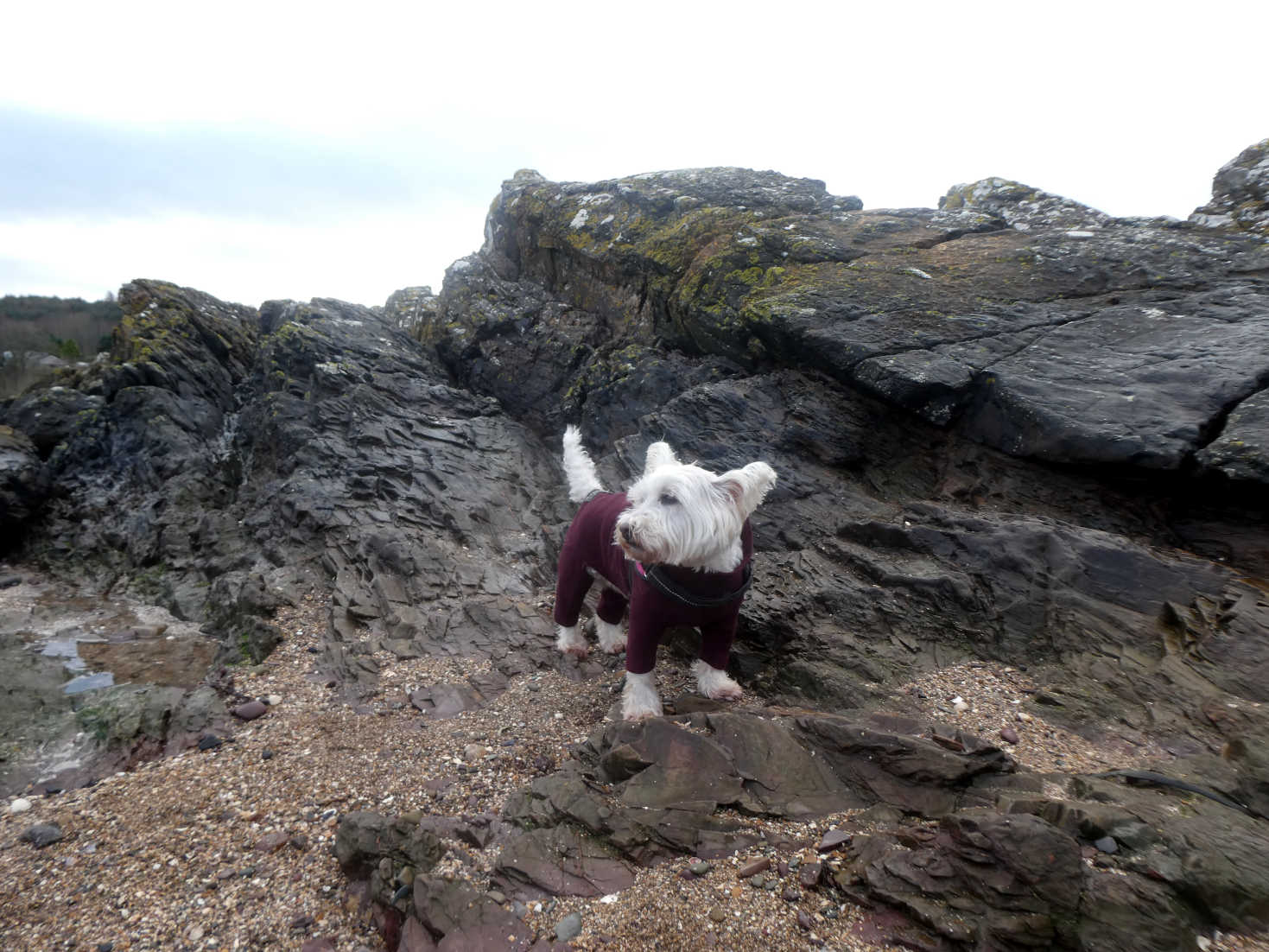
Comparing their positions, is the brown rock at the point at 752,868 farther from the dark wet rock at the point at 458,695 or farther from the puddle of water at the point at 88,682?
the puddle of water at the point at 88,682

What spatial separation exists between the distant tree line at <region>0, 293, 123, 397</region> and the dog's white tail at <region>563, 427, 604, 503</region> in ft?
55.8

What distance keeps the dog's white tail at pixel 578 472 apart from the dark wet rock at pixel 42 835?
14.6ft

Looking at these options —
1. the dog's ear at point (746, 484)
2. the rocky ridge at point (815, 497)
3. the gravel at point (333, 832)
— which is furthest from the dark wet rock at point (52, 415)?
the dog's ear at point (746, 484)

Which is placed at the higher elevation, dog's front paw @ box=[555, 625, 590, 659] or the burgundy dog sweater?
the burgundy dog sweater

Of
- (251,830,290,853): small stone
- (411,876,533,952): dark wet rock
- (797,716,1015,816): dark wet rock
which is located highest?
(797,716,1015,816): dark wet rock

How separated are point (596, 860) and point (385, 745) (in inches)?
87.3

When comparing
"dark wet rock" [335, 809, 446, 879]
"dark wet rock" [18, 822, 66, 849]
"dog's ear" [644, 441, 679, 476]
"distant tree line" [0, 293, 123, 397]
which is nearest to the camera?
"dark wet rock" [335, 809, 446, 879]

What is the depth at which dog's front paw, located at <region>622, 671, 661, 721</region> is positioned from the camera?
4.91 m

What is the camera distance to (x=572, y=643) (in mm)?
6262

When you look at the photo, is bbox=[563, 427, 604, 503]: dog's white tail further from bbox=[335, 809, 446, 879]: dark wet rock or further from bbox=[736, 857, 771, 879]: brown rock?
bbox=[736, 857, 771, 879]: brown rock

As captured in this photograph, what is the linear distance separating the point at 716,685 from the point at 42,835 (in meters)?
4.65

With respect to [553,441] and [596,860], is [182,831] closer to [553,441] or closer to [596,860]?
[596,860]

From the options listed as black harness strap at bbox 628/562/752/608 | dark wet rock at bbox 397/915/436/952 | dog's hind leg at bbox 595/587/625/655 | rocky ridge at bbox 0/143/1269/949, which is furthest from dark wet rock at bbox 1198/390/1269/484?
dark wet rock at bbox 397/915/436/952

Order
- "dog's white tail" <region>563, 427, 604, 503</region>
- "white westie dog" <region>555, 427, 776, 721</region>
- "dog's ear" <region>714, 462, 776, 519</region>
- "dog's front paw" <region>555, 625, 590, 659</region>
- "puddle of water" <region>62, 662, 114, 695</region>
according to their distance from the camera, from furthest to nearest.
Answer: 1. "dog's white tail" <region>563, 427, 604, 503</region>
2. "dog's front paw" <region>555, 625, 590, 659</region>
3. "puddle of water" <region>62, 662, 114, 695</region>
4. "dog's ear" <region>714, 462, 776, 519</region>
5. "white westie dog" <region>555, 427, 776, 721</region>
